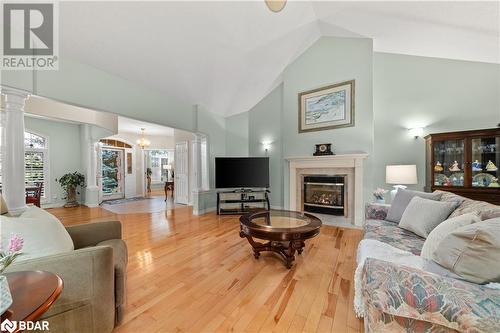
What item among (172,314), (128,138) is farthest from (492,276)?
(128,138)

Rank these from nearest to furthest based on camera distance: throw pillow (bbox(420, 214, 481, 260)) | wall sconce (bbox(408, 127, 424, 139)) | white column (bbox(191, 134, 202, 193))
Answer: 1. throw pillow (bbox(420, 214, 481, 260))
2. wall sconce (bbox(408, 127, 424, 139))
3. white column (bbox(191, 134, 202, 193))

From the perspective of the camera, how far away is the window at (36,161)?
5516 millimetres

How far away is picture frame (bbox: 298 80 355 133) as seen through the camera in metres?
4.00

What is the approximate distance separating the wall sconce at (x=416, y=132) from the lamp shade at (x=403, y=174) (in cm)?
70

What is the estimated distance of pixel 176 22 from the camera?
9.16 feet

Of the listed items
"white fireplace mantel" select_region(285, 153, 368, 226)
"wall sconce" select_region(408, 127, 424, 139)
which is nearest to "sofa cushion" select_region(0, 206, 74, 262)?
"white fireplace mantel" select_region(285, 153, 368, 226)

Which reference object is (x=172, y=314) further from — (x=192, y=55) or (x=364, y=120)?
(x=364, y=120)

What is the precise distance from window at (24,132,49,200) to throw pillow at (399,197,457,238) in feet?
27.2

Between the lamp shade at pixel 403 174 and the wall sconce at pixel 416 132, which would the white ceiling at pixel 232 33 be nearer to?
the wall sconce at pixel 416 132

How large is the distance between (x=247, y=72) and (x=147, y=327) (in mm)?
4315

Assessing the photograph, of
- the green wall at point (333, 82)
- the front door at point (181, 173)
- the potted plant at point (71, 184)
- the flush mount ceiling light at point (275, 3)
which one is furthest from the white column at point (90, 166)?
the flush mount ceiling light at point (275, 3)

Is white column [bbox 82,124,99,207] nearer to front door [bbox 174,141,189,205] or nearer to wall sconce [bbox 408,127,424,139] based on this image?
front door [bbox 174,141,189,205]

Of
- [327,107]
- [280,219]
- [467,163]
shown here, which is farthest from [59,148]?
[467,163]

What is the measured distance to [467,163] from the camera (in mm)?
3127
